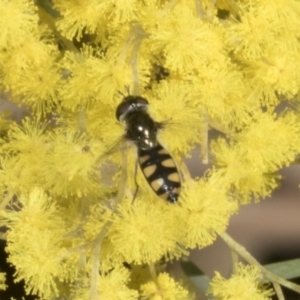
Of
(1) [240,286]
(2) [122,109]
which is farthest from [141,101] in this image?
(1) [240,286]

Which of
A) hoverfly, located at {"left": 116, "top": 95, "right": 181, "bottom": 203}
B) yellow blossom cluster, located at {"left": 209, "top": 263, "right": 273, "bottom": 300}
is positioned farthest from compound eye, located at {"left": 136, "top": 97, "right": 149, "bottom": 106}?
yellow blossom cluster, located at {"left": 209, "top": 263, "right": 273, "bottom": 300}

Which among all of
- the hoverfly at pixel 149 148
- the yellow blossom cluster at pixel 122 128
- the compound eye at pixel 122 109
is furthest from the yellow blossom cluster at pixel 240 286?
the compound eye at pixel 122 109

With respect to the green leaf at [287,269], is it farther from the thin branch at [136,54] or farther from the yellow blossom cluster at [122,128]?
the thin branch at [136,54]

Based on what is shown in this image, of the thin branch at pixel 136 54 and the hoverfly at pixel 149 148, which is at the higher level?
the thin branch at pixel 136 54

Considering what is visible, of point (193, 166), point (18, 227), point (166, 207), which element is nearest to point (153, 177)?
point (166, 207)

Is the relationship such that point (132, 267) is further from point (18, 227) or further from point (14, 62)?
point (14, 62)

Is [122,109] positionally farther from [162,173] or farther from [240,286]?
[240,286]
